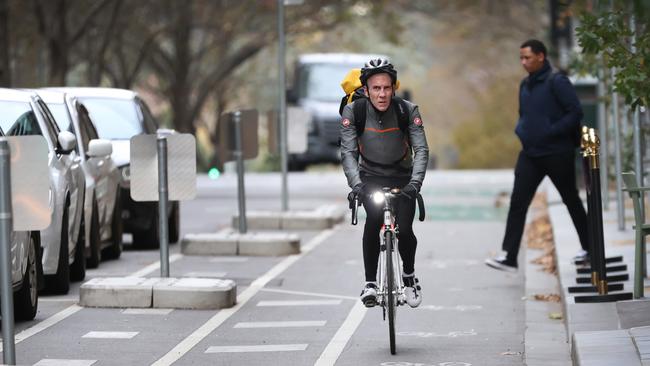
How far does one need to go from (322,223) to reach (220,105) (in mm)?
42587

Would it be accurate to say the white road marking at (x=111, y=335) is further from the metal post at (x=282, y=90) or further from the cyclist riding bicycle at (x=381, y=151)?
the metal post at (x=282, y=90)

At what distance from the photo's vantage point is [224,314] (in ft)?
41.4

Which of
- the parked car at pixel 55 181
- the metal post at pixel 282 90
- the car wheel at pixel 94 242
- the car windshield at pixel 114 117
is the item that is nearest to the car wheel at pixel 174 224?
the car windshield at pixel 114 117

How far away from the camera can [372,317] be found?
40.9 ft

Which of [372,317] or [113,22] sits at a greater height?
[113,22]

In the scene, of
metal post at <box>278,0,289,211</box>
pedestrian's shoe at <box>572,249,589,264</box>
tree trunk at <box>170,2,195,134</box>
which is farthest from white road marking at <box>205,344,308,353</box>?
tree trunk at <box>170,2,195,134</box>

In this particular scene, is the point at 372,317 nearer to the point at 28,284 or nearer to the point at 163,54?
the point at 28,284

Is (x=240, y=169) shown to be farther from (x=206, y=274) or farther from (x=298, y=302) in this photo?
(x=298, y=302)

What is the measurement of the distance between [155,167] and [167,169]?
169mm

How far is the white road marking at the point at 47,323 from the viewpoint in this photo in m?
11.3

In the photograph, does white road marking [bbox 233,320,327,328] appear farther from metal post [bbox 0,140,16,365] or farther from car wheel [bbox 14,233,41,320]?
metal post [bbox 0,140,16,365]

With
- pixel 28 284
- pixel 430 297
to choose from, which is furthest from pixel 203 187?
pixel 28 284

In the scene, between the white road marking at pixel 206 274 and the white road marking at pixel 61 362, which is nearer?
the white road marking at pixel 61 362

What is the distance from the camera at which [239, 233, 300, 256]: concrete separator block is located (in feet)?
57.0
